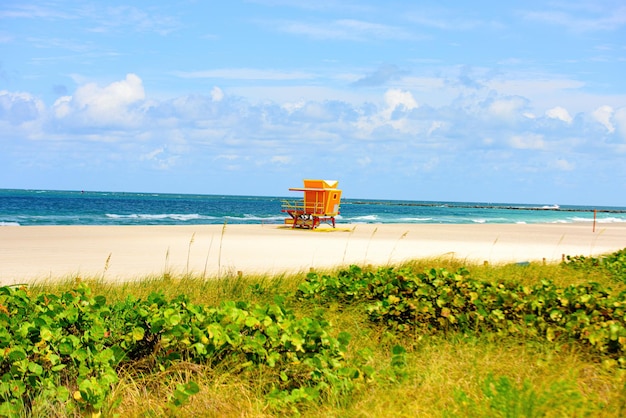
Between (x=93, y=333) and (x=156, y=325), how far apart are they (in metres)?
0.43

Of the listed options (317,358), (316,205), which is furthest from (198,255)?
(316,205)

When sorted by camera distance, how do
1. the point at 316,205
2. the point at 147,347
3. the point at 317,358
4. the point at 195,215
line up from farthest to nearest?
the point at 195,215 → the point at 316,205 → the point at 147,347 → the point at 317,358

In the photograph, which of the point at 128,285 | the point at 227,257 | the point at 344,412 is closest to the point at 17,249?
the point at 227,257

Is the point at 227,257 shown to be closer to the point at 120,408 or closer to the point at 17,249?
the point at 17,249

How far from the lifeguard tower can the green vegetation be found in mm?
23799

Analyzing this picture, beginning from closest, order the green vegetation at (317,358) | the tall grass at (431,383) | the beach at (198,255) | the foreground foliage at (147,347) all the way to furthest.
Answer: the tall grass at (431,383) < the green vegetation at (317,358) < the foreground foliage at (147,347) < the beach at (198,255)

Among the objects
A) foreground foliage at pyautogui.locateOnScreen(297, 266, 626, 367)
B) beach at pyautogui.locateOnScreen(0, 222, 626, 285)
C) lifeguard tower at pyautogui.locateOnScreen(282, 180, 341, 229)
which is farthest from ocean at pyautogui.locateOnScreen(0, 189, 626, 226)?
foreground foliage at pyautogui.locateOnScreen(297, 266, 626, 367)

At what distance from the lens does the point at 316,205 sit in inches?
1193

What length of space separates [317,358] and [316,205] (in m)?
26.0

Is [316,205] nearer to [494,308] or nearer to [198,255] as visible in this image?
[198,255]

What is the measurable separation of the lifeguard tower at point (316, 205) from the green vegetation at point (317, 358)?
937 inches

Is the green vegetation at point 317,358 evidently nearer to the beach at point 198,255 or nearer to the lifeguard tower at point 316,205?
the beach at point 198,255

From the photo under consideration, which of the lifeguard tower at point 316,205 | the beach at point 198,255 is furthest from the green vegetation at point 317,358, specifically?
the lifeguard tower at point 316,205

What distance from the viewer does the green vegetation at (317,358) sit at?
13.2 ft
